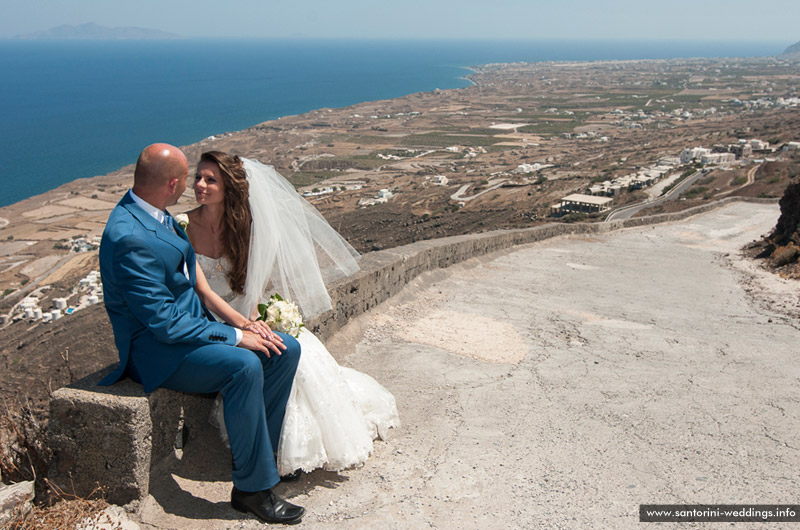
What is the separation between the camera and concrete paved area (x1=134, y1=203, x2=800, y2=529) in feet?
10.3

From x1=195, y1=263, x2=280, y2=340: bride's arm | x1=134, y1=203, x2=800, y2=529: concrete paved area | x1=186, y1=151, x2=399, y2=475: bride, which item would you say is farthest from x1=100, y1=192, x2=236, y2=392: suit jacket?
x1=134, y1=203, x2=800, y2=529: concrete paved area

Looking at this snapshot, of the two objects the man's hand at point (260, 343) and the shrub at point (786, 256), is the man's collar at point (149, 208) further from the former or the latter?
the shrub at point (786, 256)

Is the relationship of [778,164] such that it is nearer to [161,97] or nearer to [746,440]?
[746,440]

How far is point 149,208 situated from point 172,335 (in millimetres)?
638

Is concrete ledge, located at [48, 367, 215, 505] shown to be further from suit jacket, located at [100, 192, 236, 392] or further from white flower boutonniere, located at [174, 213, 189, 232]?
white flower boutonniere, located at [174, 213, 189, 232]

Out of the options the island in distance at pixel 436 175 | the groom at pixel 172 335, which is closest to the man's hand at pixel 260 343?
the groom at pixel 172 335

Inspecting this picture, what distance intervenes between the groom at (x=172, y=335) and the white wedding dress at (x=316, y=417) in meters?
0.22

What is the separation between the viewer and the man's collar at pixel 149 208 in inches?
116

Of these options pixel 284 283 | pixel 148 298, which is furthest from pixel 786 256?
pixel 148 298

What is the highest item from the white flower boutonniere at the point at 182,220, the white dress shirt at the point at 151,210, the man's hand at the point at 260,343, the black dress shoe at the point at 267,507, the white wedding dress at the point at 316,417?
the white dress shirt at the point at 151,210

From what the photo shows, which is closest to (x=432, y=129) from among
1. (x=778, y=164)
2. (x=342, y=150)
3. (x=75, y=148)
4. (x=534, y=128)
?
(x=534, y=128)

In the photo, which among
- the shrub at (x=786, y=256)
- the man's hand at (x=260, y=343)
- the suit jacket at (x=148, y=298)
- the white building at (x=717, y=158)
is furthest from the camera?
the white building at (x=717, y=158)

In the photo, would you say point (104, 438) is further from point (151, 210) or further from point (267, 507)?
point (151, 210)

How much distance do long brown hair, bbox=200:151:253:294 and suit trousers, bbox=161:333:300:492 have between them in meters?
0.70
